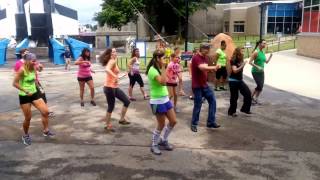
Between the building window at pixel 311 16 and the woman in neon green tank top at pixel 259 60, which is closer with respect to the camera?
the woman in neon green tank top at pixel 259 60

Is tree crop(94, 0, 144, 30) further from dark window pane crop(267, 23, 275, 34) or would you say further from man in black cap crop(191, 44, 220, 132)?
man in black cap crop(191, 44, 220, 132)

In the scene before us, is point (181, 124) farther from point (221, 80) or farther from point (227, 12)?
point (227, 12)

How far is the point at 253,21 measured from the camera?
5931 centimetres

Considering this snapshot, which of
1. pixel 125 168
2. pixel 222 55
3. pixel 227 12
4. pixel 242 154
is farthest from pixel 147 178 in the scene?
pixel 227 12

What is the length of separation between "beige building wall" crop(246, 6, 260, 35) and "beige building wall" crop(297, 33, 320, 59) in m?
31.0

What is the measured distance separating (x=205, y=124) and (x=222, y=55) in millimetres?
4261

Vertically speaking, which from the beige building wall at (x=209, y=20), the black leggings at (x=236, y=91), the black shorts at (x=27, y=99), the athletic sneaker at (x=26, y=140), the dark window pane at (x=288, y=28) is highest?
the beige building wall at (x=209, y=20)

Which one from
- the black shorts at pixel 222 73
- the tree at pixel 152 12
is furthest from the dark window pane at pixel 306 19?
the tree at pixel 152 12

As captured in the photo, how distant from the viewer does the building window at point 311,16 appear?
969 inches

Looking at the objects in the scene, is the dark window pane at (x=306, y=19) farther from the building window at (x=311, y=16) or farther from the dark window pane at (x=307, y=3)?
the dark window pane at (x=307, y=3)

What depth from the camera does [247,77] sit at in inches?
625

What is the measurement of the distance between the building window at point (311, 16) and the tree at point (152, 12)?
1880 centimetres

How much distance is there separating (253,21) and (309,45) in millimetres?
35181

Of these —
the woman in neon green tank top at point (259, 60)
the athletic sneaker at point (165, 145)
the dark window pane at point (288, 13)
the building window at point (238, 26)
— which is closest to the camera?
the athletic sneaker at point (165, 145)
